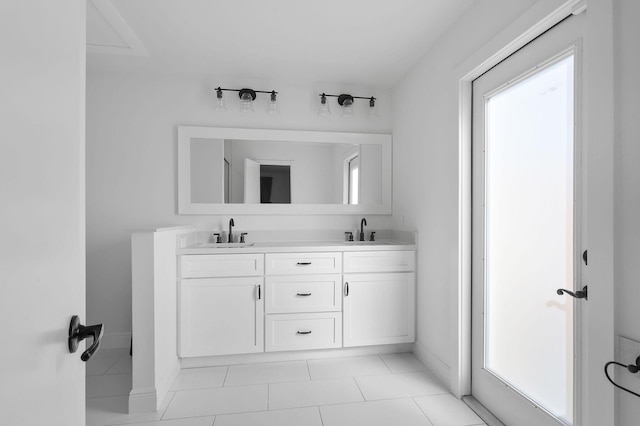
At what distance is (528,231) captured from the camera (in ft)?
5.48

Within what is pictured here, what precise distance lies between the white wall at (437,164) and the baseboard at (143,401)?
1906 millimetres

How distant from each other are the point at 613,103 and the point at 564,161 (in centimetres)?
42

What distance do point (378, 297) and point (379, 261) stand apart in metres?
0.30

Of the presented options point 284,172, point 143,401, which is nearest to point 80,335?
point 143,401

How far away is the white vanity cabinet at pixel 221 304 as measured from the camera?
2.48 m

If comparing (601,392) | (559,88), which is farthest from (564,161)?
(601,392)

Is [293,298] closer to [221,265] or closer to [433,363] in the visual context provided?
[221,265]

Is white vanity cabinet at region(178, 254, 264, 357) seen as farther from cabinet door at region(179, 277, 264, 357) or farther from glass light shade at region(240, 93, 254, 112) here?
glass light shade at region(240, 93, 254, 112)

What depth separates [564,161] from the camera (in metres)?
1.45

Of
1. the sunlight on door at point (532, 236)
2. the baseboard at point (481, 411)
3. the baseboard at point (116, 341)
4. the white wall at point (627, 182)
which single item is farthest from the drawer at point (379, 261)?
the baseboard at point (116, 341)

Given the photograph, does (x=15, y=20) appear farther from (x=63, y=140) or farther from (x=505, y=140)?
(x=505, y=140)

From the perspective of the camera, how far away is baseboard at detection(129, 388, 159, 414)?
1.93m

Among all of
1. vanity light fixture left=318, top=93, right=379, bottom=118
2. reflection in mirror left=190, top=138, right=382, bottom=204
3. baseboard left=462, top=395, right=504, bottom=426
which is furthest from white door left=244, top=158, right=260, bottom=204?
baseboard left=462, top=395, right=504, bottom=426

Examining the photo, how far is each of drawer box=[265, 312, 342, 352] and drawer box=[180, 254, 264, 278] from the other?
41 cm
